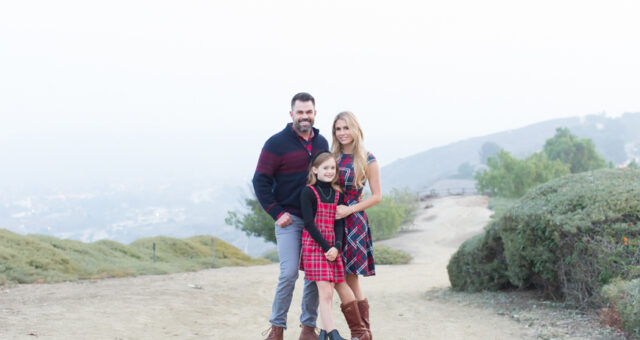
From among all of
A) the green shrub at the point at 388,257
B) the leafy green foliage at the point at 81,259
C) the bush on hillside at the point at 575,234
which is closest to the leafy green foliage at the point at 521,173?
the green shrub at the point at 388,257

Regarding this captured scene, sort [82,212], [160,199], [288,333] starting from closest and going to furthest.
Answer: [288,333]
[82,212]
[160,199]

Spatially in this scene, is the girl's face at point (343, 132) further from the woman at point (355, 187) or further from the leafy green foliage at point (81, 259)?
the leafy green foliage at point (81, 259)

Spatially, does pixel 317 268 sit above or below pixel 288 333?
above

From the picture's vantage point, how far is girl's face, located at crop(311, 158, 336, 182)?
451 cm

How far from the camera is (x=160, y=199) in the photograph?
14450 centimetres

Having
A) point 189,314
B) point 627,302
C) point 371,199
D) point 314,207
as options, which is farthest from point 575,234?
point 189,314

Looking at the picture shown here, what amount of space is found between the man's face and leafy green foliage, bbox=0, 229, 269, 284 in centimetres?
847

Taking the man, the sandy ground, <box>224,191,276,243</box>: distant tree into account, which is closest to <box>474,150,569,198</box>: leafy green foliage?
<box>224,191,276,243</box>: distant tree

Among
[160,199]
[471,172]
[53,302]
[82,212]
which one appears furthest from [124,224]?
[53,302]

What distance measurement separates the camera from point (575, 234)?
629cm

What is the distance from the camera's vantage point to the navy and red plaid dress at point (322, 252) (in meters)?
4.52

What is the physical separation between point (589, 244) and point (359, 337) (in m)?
3.11

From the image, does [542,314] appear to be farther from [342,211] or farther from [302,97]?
[302,97]

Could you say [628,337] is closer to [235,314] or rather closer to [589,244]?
[589,244]
